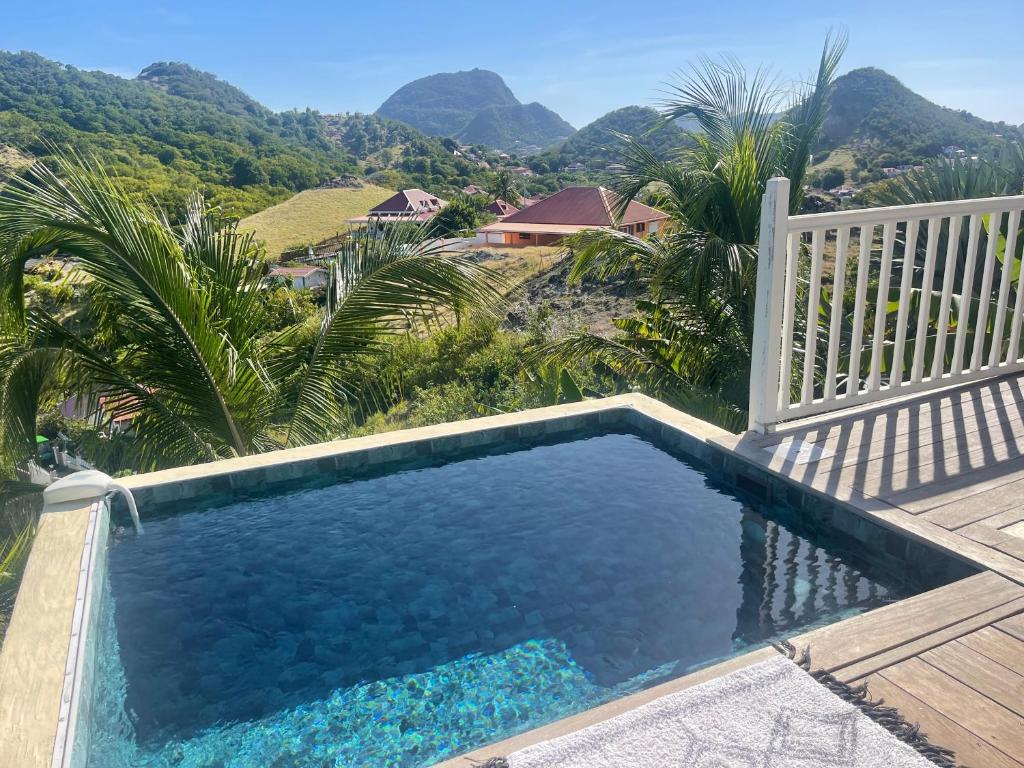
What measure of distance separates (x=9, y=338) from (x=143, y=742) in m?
2.90

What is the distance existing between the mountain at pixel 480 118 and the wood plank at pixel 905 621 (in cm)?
16433

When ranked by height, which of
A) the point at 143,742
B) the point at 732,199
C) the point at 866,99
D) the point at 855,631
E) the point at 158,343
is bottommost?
the point at 143,742

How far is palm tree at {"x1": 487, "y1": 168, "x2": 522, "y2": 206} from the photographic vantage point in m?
75.3

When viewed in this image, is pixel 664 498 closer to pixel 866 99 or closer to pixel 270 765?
pixel 270 765

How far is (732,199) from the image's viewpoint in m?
5.98

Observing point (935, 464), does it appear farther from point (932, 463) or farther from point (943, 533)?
point (943, 533)

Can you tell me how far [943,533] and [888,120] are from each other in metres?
42.1

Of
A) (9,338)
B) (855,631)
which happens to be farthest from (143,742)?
(9,338)

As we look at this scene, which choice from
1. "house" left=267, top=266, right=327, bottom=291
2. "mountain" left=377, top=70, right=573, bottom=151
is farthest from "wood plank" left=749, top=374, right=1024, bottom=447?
"mountain" left=377, top=70, right=573, bottom=151

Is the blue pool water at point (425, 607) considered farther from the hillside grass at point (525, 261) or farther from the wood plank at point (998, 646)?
the hillside grass at point (525, 261)

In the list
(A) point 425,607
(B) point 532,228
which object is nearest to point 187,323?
(A) point 425,607

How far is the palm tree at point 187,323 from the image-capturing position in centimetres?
411

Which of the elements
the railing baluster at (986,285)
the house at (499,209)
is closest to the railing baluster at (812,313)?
Result: the railing baluster at (986,285)

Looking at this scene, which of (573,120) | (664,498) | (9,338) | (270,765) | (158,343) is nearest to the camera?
(270,765)
